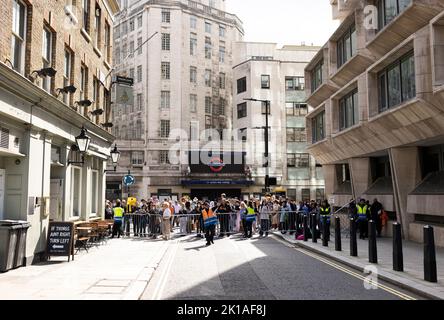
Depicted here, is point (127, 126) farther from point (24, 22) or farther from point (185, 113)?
point (24, 22)

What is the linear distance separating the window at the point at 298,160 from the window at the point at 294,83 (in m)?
8.00

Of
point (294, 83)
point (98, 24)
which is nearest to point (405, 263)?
point (98, 24)

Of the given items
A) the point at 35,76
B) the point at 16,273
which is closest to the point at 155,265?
the point at 16,273

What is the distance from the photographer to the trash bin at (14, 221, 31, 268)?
10.6 metres

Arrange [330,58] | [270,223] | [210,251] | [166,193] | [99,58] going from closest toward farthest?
1. [210,251]
2. [99,58]
3. [270,223]
4. [330,58]
5. [166,193]

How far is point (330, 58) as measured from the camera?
2478 centimetres

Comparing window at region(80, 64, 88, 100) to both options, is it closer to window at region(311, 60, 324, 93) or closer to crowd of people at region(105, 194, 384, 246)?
crowd of people at region(105, 194, 384, 246)

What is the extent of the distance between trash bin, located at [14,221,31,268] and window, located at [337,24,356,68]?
56.6 feet

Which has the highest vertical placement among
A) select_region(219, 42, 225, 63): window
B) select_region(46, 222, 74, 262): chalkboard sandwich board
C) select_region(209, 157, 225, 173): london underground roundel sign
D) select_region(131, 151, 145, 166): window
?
select_region(219, 42, 225, 63): window

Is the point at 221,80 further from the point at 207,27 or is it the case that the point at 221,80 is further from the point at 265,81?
the point at 207,27

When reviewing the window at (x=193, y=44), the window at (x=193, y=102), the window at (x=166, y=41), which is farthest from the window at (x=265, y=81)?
the window at (x=166, y=41)

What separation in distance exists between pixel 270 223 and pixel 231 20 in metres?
40.7

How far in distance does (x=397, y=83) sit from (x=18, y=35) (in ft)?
45.8

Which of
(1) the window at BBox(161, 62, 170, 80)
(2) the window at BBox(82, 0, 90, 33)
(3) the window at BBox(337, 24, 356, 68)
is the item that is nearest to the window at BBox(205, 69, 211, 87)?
(1) the window at BBox(161, 62, 170, 80)
